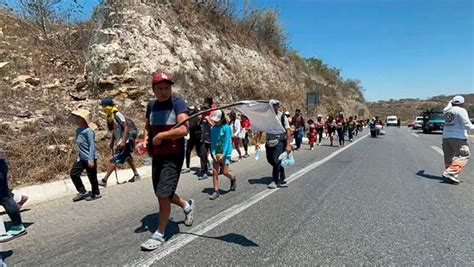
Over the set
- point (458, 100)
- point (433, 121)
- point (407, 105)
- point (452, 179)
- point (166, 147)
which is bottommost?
point (452, 179)

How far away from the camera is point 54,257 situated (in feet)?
12.6

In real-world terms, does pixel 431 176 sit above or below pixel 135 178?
below

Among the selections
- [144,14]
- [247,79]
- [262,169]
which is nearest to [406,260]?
[262,169]

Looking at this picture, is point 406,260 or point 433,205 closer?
point 406,260

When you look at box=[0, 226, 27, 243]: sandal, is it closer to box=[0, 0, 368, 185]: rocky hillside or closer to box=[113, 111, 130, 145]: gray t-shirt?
box=[113, 111, 130, 145]: gray t-shirt

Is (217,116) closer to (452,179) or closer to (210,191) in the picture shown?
(210,191)

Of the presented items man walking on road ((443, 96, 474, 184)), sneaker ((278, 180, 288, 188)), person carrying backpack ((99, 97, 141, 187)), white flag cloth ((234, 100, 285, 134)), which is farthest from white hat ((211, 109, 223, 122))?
man walking on road ((443, 96, 474, 184))

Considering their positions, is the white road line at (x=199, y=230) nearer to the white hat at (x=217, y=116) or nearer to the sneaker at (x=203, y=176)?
the white hat at (x=217, y=116)

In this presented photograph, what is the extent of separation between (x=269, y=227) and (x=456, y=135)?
5647 mm

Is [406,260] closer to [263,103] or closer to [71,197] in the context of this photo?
→ [263,103]

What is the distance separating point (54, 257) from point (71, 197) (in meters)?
3.08

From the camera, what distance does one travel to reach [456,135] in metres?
8.05

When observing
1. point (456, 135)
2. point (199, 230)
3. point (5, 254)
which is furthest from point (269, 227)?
point (456, 135)

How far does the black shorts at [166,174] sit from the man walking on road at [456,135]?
654 centimetres
